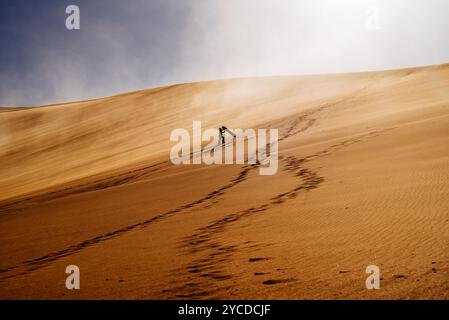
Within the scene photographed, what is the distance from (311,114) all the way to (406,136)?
32.5 feet

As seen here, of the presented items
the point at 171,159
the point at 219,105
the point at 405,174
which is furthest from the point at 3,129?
the point at 405,174

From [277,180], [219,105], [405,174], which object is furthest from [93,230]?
[219,105]

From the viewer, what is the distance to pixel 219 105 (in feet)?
105

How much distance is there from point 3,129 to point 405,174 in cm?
4370

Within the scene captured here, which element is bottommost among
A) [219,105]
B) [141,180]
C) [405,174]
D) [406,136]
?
[405,174]

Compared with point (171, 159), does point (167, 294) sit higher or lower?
lower

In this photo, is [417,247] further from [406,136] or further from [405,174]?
[406,136]

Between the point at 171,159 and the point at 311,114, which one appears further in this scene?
the point at 311,114

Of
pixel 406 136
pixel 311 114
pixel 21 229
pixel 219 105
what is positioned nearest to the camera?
pixel 21 229

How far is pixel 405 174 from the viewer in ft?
20.2

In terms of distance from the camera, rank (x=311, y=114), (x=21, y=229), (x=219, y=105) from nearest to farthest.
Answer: (x=21, y=229)
(x=311, y=114)
(x=219, y=105)
